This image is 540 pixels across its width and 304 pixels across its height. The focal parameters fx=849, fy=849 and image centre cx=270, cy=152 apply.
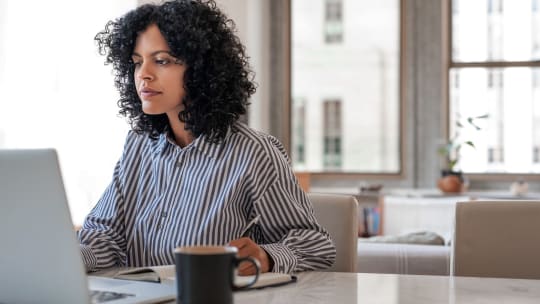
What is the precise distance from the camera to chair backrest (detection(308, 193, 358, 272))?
1767 mm

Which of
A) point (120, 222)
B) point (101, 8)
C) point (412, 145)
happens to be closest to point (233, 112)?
point (120, 222)

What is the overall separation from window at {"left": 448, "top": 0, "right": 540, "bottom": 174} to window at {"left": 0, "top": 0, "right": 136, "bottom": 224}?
11.9 feet

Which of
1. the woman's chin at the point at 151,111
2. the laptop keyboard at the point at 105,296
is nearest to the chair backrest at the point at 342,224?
the woman's chin at the point at 151,111

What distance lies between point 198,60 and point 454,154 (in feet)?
18.0

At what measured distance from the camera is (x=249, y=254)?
1.36 metres

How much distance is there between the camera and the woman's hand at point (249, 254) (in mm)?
1339

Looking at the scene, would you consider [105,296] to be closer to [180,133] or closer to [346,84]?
[180,133]

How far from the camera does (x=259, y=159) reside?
1.53 metres

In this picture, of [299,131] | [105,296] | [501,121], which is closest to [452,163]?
[501,121]

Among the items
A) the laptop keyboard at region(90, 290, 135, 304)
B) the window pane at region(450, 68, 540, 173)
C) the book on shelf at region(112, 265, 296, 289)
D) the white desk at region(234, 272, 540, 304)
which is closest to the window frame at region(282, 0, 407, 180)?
the window pane at region(450, 68, 540, 173)

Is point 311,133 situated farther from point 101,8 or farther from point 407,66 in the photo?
point 101,8

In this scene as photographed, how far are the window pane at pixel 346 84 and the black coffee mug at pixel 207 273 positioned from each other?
6.10m

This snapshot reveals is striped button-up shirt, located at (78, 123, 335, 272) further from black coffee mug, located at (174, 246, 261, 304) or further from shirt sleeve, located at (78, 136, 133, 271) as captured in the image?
black coffee mug, located at (174, 246, 261, 304)

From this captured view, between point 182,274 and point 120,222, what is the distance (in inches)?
27.2
